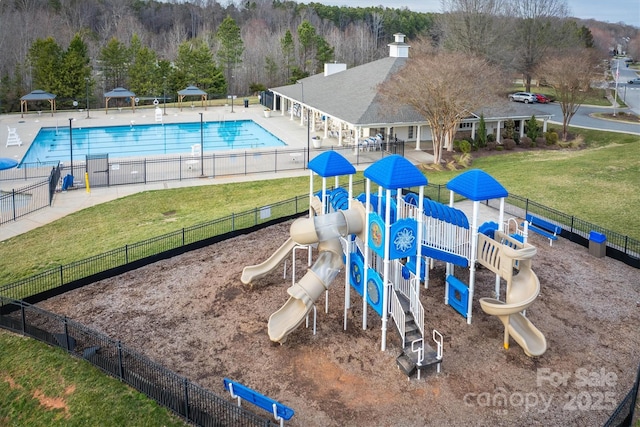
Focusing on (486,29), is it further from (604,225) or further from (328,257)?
(328,257)

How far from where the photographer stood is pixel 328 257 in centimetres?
1456

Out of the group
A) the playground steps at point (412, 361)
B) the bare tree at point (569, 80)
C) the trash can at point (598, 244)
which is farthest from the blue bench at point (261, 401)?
the bare tree at point (569, 80)

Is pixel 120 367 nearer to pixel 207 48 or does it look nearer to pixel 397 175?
pixel 397 175

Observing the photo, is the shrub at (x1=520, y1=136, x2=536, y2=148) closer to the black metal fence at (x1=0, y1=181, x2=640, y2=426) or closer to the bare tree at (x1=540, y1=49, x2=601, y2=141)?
the bare tree at (x1=540, y1=49, x2=601, y2=141)

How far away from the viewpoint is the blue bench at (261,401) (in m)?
10.8

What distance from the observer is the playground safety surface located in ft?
38.9

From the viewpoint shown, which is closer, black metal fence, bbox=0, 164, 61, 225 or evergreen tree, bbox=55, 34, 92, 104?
black metal fence, bbox=0, 164, 61, 225

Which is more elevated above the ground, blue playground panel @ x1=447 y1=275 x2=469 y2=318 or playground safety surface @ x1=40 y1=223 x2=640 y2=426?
blue playground panel @ x1=447 y1=275 x2=469 y2=318

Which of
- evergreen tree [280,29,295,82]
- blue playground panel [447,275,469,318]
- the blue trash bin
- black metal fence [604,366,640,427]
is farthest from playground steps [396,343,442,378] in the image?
evergreen tree [280,29,295,82]

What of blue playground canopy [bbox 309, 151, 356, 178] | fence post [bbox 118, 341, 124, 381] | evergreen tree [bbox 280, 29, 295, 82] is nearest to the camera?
fence post [bbox 118, 341, 124, 381]

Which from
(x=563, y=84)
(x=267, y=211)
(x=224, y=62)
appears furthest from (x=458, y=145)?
(x=224, y=62)

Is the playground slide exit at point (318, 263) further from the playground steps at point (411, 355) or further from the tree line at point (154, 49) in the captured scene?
the tree line at point (154, 49)

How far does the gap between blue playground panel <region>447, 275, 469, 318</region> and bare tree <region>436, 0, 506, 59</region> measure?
52957 mm

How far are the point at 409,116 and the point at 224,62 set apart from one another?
40214 mm
